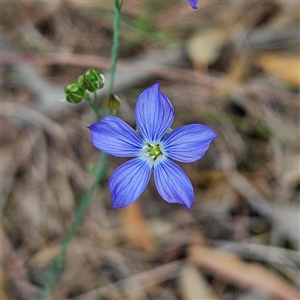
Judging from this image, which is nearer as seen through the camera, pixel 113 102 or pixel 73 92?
pixel 73 92

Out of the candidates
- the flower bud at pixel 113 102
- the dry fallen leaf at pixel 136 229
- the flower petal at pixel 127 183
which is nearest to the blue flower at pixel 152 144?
the flower petal at pixel 127 183

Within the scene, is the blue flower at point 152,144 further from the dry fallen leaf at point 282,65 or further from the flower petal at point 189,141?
the dry fallen leaf at point 282,65

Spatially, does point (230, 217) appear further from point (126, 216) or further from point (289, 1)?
point (289, 1)

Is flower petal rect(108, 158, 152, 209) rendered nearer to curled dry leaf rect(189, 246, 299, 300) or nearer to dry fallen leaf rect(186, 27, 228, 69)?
curled dry leaf rect(189, 246, 299, 300)

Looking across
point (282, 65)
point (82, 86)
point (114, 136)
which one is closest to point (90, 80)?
point (82, 86)

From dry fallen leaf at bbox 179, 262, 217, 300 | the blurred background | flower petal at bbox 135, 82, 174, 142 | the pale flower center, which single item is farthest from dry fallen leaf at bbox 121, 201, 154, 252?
flower petal at bbox 135, 82, 174, 142

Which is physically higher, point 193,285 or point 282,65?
point 282,65

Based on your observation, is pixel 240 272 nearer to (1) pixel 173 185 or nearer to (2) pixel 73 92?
(1) pixel 173 185
